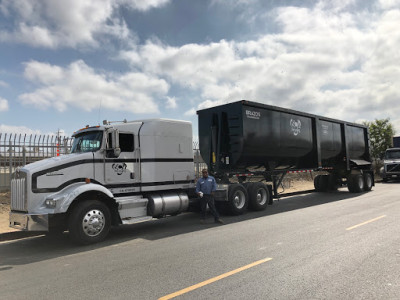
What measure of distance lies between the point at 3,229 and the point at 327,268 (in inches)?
320

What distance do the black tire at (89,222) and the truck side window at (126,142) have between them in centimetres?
160

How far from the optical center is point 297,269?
4594mm

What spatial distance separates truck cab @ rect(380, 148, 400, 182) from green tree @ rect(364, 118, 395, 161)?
7.80 metres

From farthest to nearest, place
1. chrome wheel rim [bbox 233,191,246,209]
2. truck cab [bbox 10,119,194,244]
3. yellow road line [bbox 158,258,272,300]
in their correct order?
chrome wheel rim [bbox 233,191,246,209], truck cab [bbox 10,119,194,244], yellow road line [bbox 158,258,272,300]

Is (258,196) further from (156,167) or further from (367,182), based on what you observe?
(367,182)

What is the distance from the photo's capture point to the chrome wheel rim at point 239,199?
10134 millimetres

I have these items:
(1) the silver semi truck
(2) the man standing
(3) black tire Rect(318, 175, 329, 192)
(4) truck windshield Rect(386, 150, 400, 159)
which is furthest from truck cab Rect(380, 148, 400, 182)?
(2) the man standing

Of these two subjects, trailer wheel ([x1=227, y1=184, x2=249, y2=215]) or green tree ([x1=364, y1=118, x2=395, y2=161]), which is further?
green tree ([x1=364, y1=118, x2=395, y2=161])

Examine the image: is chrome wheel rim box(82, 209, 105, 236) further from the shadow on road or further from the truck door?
the truck door

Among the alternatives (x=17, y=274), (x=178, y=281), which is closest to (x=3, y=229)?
(x=17, y=274)

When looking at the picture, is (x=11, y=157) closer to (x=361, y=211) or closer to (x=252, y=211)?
(x=252, y=211)

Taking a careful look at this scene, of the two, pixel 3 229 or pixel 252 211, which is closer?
pixel 3 229

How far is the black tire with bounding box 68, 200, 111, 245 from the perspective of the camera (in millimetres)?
6688

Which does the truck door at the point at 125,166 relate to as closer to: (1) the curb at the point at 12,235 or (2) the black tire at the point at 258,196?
(1) the curb at the point at 12,235
